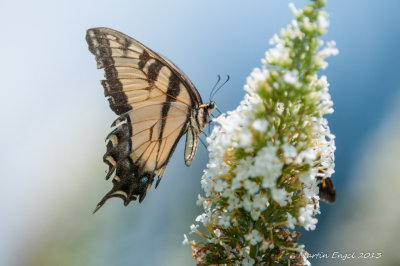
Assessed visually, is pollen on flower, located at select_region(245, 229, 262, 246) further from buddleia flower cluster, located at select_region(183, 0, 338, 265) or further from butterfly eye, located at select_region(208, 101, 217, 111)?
butterfly eye, located at select_region(208, 101, 217, 111)

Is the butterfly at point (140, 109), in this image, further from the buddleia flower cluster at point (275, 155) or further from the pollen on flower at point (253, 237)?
the pollen on flower at point (253, 237)

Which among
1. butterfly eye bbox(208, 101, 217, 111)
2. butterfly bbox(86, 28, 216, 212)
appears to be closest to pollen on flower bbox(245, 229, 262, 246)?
butterfly bbox(86, 28, 216, 212)

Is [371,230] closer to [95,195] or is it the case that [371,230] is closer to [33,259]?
[95,195]

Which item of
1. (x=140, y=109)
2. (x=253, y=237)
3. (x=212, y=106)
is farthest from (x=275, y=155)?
(x=140, y=109)

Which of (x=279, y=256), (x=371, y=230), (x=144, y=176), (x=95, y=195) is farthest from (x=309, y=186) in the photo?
(x=95, y=195)

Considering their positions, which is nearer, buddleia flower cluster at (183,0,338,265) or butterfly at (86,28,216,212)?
buddleia flower cluster at (183,0,338,265)

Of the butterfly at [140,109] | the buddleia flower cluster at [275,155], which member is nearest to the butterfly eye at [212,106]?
the butterfly at [140,109]
